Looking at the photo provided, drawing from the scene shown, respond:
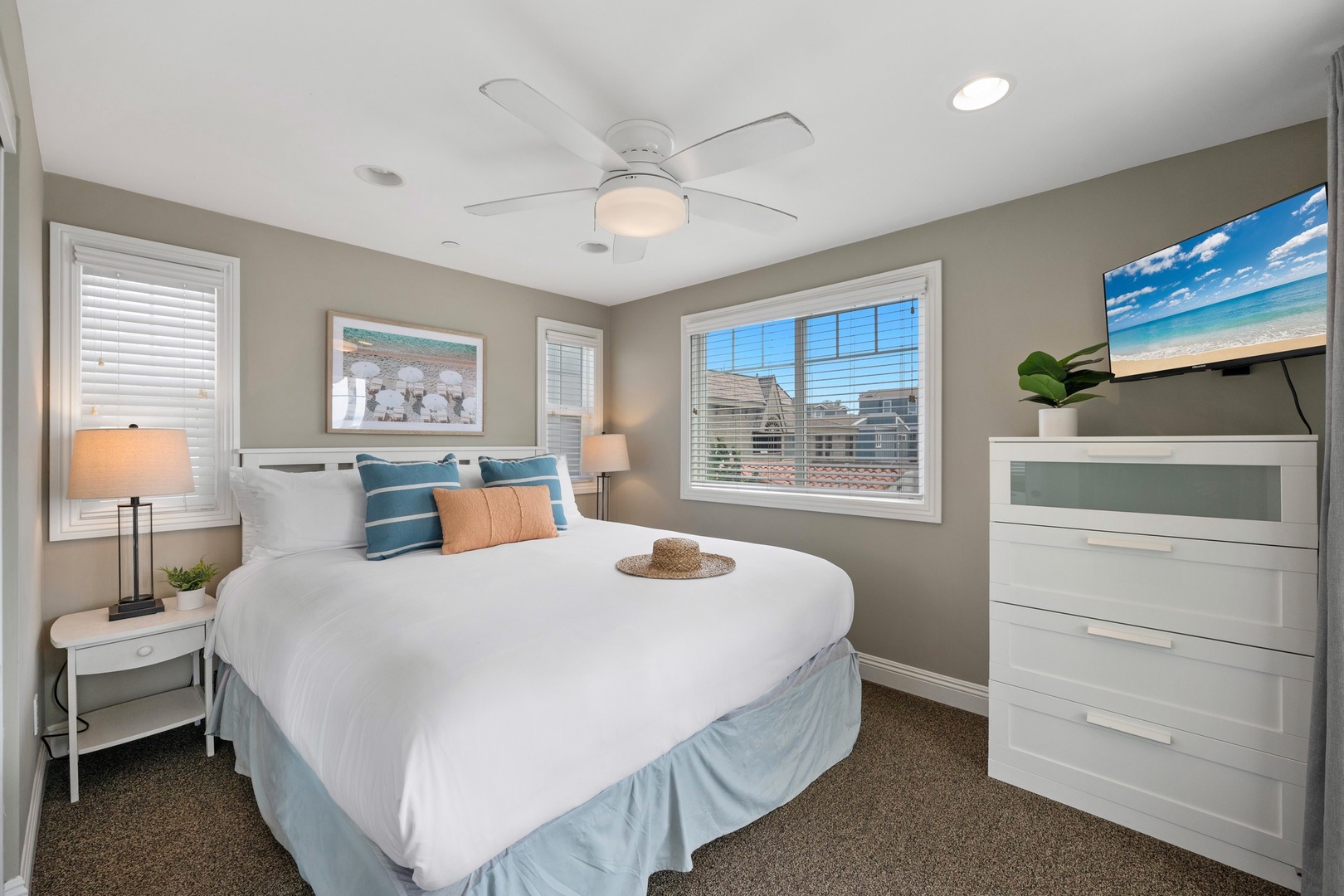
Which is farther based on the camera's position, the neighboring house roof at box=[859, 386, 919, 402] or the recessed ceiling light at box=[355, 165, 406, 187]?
the neighboring house roof at box=[859, 386, 919, 402]

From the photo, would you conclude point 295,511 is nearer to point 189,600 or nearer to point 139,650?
point 189,600

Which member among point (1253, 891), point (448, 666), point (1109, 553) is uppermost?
point (1109, 553)

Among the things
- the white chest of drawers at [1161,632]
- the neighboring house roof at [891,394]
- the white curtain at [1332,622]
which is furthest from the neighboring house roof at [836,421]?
the white curtain at [1332,622]

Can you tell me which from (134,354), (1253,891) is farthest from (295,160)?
(1253,891)

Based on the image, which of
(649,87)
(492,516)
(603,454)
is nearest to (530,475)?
(492,516)

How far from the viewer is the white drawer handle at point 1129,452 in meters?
2.06

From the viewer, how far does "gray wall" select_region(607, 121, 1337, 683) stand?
2.27 meters

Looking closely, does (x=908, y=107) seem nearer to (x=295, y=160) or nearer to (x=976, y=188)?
(x=976, y=188)

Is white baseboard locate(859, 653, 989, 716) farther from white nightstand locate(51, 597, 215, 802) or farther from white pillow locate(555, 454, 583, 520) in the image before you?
white nightstand locate(51, 597, 215, 802)

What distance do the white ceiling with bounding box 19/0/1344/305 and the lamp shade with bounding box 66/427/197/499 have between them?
114cm

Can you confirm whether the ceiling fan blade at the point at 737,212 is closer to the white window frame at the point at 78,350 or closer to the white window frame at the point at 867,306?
the white window frame at the point at 867,306

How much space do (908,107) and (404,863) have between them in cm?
262

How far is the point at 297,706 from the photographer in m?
1.64

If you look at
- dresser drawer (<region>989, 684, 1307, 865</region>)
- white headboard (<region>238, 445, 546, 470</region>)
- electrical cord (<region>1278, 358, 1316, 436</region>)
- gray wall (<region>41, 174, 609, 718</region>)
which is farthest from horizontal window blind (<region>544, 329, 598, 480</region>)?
electrical cord (<region>1278, 358, 1316, 436</region>)
